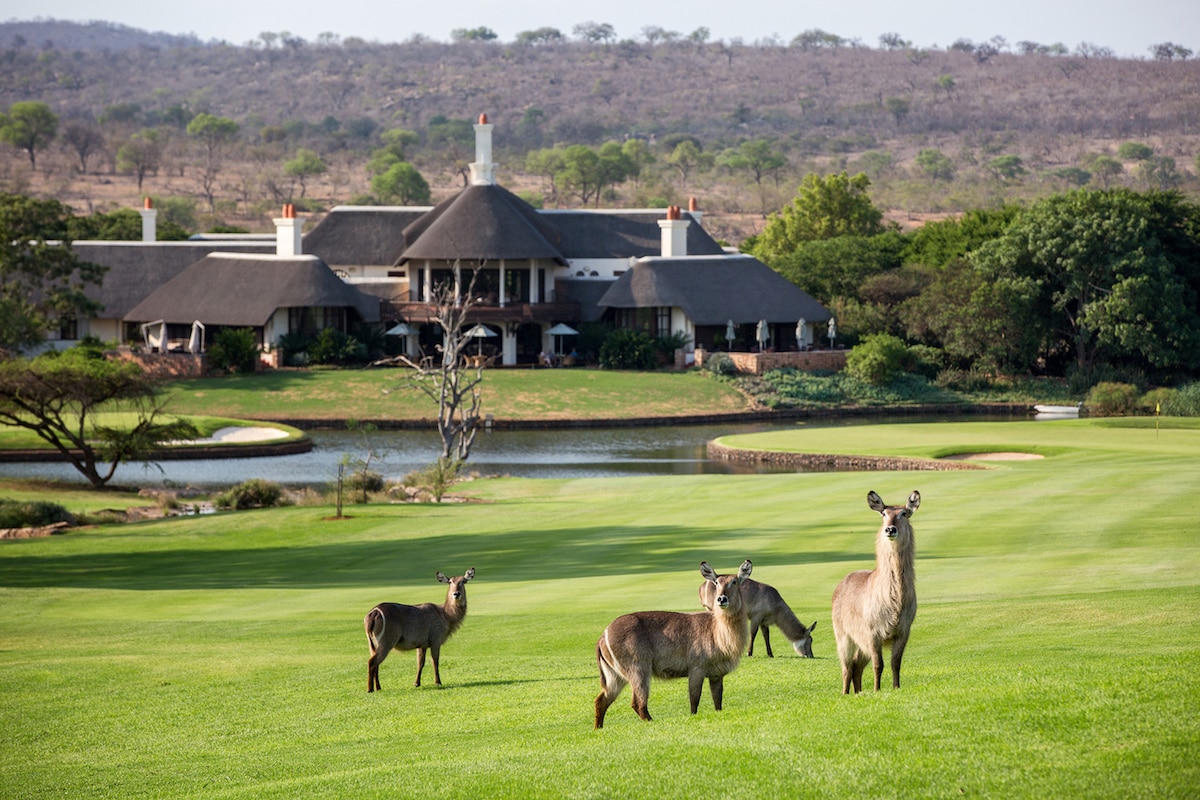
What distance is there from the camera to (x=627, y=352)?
197ft

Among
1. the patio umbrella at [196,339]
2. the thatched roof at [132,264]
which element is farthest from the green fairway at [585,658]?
the thatched roof at [132,264]

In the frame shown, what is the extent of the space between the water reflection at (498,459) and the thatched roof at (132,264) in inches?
721

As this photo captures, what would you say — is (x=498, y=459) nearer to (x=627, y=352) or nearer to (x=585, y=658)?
(x=627, y=352)

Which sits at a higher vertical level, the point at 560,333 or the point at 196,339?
the point at 560,333

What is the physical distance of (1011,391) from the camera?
59.2m

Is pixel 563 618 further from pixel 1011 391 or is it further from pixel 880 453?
pixel 1011 391

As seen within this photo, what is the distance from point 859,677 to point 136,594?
454 inches

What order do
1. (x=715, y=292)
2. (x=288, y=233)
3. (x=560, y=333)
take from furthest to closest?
(x=288, y=233) → (x=560, y=333) → (x=715, y=292)

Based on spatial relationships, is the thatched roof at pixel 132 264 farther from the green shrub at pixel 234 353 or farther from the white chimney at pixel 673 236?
the white chimney at pixel 673 236

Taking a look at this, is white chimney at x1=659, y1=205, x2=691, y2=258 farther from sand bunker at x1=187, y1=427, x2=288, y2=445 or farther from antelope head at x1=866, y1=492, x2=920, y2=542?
antelope head at x1=866, y1=492, x2=920, y2=542

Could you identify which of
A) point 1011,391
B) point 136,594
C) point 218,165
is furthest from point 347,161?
point 136,594

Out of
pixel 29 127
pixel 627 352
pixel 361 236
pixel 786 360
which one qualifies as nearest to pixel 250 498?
pixel 627 352

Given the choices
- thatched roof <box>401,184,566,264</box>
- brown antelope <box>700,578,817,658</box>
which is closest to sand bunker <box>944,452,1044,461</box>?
brown antelope <box>700,578,817,658</box>

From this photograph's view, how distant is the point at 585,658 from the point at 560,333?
167 ft
